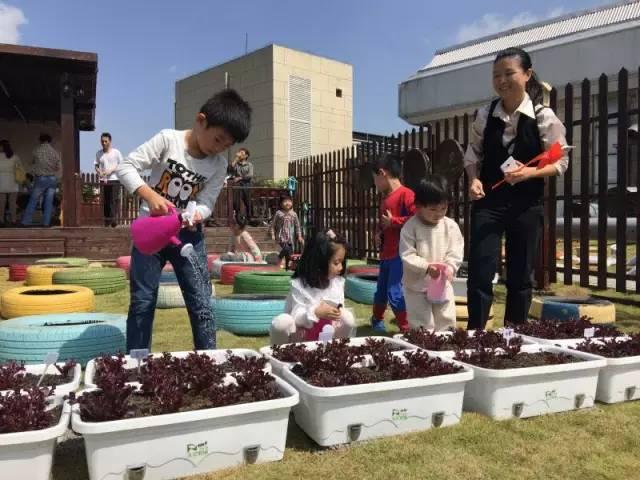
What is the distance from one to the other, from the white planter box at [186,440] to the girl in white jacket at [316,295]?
122cm

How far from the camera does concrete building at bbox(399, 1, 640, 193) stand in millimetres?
17500

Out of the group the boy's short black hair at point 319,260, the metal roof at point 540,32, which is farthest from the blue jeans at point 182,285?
the metal roof at point 540,32

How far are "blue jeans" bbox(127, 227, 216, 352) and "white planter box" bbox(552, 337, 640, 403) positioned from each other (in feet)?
7.50

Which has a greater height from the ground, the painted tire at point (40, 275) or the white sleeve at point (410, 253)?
the white sleeve at point (410, 253)

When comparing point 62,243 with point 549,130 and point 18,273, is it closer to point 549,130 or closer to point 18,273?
point 18,273

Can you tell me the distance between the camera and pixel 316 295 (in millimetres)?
3645

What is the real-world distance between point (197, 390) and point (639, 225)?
630 centimetres

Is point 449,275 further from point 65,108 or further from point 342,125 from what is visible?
point 342,125

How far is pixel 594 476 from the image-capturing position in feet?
7.22

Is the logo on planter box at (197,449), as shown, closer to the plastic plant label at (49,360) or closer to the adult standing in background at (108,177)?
the plastic plant label at (49,360)

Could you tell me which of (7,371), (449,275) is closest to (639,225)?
(449,275)

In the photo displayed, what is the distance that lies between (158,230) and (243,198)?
12441mm

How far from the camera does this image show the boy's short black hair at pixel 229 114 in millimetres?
3066

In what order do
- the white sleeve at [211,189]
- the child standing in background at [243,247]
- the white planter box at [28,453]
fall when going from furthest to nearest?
the child standing in background at [243,247] → the white sleeve at [211,189] → the white planter box at [28,453]
